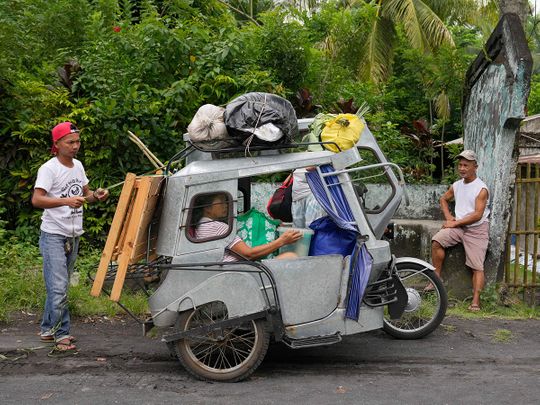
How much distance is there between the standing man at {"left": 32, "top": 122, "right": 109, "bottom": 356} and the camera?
626 cm

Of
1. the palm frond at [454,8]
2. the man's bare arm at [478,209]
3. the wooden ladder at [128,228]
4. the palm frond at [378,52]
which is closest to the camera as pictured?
the wooden ladder at [128,228]

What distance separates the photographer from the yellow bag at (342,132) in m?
6.11

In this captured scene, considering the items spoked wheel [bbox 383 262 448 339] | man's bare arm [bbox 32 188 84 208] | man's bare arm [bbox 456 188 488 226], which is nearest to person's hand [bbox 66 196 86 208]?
man's bare arm [bbox 32 188 84 208]

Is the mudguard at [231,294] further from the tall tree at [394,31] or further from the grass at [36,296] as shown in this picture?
the tall tree at [394,31]

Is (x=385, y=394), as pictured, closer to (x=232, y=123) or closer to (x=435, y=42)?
(x=232, y=123)

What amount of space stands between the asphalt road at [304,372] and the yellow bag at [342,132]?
189cm

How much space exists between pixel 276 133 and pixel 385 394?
2.21 metres

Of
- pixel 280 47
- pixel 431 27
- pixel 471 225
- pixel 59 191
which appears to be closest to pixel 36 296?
pixel 59 191

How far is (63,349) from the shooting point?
6449 millimetres

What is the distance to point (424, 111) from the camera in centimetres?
1864

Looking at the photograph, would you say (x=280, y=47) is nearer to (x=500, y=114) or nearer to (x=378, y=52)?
(x=500, y=114)

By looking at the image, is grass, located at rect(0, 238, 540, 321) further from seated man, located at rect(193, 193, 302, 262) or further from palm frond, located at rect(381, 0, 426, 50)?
palm frond, located at rect(381, 0, 426, 50)

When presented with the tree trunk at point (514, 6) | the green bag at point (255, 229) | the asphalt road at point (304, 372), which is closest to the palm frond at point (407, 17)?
the tree trunk at point (514, 6)

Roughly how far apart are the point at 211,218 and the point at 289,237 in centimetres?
65
